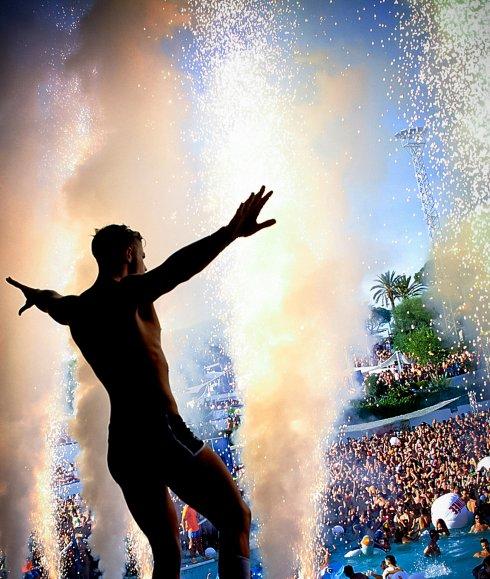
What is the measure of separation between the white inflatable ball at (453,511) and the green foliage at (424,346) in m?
19.8

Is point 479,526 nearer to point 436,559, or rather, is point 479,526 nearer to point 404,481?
point 436,559

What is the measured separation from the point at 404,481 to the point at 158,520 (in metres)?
11.3

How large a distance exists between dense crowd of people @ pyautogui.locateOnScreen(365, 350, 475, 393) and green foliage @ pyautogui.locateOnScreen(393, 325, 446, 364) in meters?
0.75

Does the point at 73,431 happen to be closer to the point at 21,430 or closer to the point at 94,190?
the point at 21,430

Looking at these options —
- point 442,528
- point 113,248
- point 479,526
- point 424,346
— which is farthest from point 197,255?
point 424,346

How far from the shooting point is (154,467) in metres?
1.97

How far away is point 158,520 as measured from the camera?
82.0 inches

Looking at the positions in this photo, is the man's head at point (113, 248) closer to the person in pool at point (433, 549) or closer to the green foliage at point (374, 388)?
the person in pool at point (433, 549)

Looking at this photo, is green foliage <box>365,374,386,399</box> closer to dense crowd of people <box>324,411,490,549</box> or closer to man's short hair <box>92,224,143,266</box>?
dense crowd of people <box>324,411,490,549</box>

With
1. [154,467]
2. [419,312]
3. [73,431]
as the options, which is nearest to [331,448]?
[73,431]

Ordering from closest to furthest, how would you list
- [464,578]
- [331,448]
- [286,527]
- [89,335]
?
[89,335], [464,578], [286,527], [331,448]

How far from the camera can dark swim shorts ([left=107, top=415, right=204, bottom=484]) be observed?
6.28 feet

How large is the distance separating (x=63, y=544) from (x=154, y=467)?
13.6 m

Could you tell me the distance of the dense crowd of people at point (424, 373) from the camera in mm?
25938
